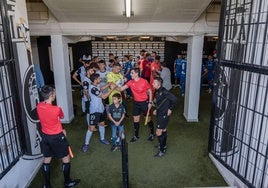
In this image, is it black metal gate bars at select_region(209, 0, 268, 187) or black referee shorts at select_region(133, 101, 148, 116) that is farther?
black referee shorts at select_region(133, 101, 148, 116)

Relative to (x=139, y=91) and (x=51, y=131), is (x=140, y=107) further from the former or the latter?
(x=51, y=131)

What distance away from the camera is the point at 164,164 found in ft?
14.7

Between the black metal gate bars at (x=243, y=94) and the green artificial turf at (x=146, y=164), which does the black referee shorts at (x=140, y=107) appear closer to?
the green artificial turf at (x=146, y=164)

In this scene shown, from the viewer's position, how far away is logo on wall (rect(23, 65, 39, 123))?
3.75m

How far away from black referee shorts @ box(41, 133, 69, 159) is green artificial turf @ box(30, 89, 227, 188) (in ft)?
2.33

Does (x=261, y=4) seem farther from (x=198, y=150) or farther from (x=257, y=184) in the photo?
(x=198, y=150)

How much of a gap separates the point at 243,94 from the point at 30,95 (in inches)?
138

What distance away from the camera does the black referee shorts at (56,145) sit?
3.46m

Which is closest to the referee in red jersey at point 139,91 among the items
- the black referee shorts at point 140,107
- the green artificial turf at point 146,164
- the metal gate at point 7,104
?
the black referee shorts at point 140,107

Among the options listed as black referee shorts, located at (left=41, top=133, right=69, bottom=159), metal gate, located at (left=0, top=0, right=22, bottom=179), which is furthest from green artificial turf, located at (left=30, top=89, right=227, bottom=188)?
metal gate, located at (left=0, top=0, right=22, bottom=179)

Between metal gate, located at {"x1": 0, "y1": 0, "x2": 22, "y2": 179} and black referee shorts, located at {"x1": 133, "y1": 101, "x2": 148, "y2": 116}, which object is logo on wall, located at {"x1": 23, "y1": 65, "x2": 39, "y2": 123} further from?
black referee shorts, located at {"x1": 133, "y1": 101, "x2": 148, "y2": 116}

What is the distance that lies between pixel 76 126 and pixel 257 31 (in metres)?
4.91

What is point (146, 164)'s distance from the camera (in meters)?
4.48

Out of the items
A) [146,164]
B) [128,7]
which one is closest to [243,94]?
[146,164]
